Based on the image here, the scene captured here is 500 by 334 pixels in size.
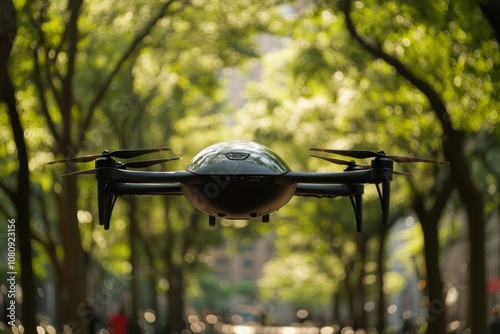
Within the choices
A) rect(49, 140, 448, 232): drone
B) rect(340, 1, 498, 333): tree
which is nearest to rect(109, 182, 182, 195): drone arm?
rect(49, 140, 448, 232): drone

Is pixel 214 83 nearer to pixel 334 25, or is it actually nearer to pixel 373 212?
pixel 334 25

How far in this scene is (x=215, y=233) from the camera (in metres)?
50.6

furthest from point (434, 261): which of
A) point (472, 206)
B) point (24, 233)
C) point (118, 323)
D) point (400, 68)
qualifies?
point (24, 233)

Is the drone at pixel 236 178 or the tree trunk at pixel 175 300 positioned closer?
the drone at pixel 236 178

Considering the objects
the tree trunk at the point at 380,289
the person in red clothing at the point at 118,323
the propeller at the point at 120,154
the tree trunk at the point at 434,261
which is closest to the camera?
the propeller at the point at 120,154

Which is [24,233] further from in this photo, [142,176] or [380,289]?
[380,289]

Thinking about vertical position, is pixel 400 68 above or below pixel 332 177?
above

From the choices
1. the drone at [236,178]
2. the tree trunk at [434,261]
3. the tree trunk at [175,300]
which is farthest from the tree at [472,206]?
the tree trunk at [175,300]

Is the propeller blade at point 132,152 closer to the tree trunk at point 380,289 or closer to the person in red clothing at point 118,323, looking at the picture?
the person in red clothing at point 118,323

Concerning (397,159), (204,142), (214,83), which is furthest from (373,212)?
(397,159)

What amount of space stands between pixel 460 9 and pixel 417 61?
4.38 metres

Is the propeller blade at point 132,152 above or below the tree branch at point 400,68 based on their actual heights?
below

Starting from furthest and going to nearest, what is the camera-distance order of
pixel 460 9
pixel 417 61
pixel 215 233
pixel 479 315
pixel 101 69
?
pixel 215 233 → pixel 101 69 → pixel 417 61 → pixel 479 315 → pixel 460 9

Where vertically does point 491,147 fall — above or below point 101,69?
below
